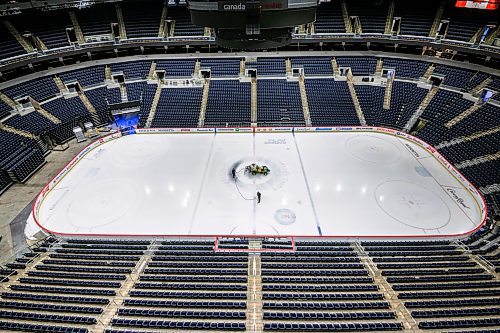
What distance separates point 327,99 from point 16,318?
101 ft

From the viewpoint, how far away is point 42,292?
41.1 feet

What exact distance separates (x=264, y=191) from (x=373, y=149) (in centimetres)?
1201

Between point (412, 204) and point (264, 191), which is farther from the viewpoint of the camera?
point (264, 191)

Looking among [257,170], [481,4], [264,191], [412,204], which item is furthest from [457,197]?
[481,4]

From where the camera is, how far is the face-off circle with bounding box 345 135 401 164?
24.1m

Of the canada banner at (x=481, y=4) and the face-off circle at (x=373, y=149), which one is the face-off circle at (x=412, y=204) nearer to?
the face-off circle at (x=373, y=149)

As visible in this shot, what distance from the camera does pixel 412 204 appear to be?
18953 millimetres

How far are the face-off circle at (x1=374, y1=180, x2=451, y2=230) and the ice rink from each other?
0.07 metres

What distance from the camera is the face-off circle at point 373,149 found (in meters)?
24.1

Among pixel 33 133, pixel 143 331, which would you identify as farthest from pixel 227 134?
pixel 143 331

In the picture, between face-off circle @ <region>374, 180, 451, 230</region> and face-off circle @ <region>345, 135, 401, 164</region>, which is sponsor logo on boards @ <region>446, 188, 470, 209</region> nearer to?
face-off circle @ <region>374, 180, 451, 230</region>

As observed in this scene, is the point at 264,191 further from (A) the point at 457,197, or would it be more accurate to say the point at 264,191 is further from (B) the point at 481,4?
(B) the point at 481,4

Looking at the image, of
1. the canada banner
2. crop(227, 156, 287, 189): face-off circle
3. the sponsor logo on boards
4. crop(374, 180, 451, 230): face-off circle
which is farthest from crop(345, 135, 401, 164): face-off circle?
the canada banner

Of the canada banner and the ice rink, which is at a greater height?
the canada banner
